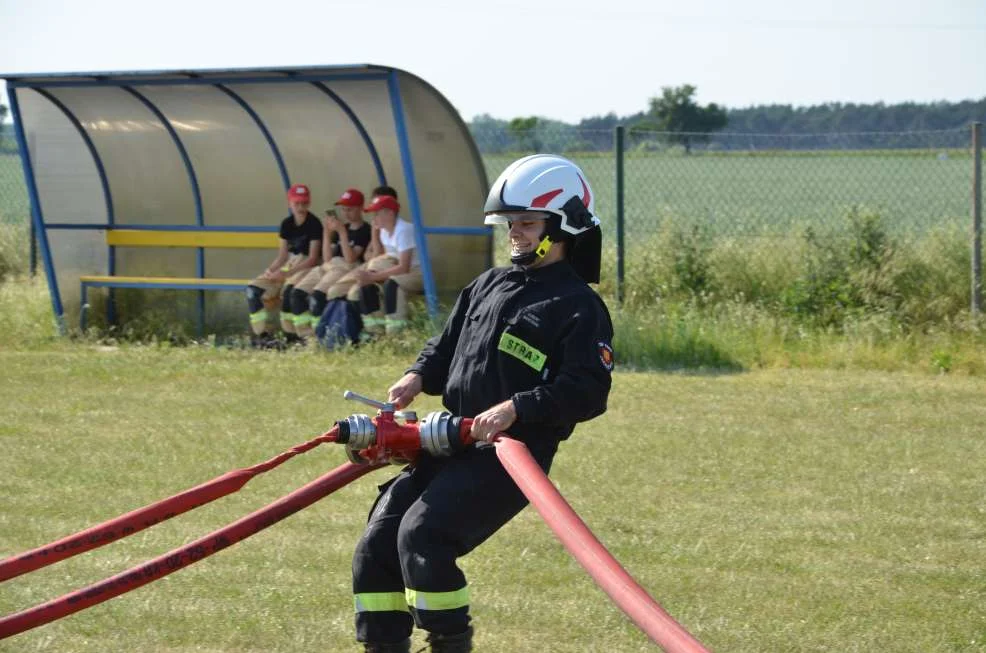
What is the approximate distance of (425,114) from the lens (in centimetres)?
1364

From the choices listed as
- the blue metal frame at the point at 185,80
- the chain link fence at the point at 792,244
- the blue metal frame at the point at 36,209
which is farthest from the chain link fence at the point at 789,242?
the blue metal frame at the point at 36,209

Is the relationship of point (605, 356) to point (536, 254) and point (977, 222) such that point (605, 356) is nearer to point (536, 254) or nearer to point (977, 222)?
point (536, 254)

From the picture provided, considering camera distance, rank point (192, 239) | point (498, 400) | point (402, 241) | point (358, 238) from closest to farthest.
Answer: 1. point (498, 400)
2. point (402, 241)
3. point (358, 238)
4. point (192, 239)

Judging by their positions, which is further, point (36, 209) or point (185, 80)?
point (36, 209)

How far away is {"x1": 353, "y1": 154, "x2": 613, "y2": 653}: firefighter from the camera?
14.4ft

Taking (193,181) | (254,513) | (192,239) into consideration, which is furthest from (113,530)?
(193,181)

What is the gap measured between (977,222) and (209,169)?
7.84 meters

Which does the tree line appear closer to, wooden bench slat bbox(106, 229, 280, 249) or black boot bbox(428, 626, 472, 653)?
wooden bench slat bbox(106, 229, 280, 249)

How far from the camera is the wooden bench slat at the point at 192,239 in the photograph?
49.3 feet

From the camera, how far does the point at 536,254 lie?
468 cm

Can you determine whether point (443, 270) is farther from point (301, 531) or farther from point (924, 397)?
point (301, 531)

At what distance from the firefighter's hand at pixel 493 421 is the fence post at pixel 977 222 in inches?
367

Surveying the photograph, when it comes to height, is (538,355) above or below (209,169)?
below

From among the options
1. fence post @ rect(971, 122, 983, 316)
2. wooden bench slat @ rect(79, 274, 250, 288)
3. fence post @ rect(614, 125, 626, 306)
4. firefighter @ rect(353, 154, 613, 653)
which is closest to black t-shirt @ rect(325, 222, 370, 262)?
wooden bench slat @ rect(79, 274, 250, 288)
